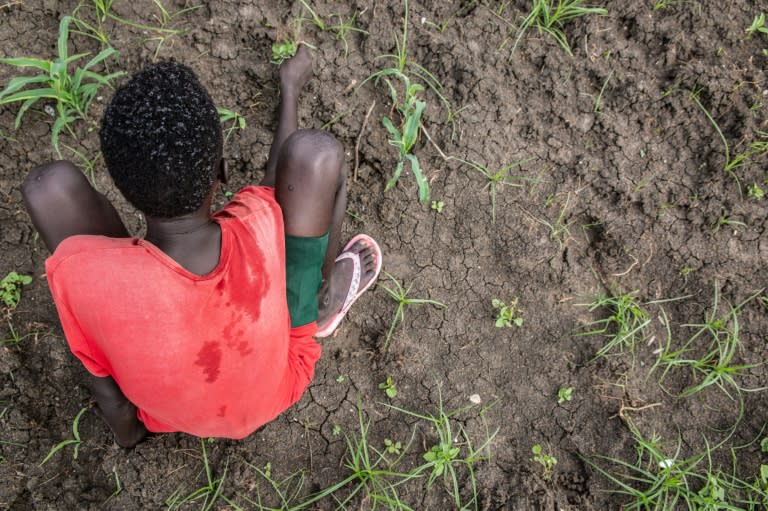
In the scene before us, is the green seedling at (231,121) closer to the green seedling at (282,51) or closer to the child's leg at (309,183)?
the green seedling at (282,51)

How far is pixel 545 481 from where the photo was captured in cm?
202

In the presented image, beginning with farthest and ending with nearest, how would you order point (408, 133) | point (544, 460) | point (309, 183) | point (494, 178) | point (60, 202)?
point (494, 178) < point (408, 133) < point (544, 460) < point (309, 183) < point (60, 202)

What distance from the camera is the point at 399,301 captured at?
2.21 metres

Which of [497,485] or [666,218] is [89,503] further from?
[666,218]

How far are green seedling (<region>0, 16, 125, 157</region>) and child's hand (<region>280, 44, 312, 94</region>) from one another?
0.65m

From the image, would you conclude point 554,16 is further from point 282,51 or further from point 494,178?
point 282,51

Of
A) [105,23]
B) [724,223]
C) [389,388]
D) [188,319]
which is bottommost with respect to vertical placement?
[389,388]

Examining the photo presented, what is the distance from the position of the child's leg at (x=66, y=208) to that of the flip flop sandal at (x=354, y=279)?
0.80 meters

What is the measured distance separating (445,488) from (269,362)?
94 cm

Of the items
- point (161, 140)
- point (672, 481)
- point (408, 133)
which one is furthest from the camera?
point (408, 133)

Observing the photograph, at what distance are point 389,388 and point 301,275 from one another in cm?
65

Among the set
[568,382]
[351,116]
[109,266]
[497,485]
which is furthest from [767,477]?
[109,266]

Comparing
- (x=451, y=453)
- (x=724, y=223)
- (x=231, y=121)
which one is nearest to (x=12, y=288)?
(x=231, y=121)

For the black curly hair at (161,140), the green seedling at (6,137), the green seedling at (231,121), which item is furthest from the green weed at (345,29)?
the green seedling at (6,137)
